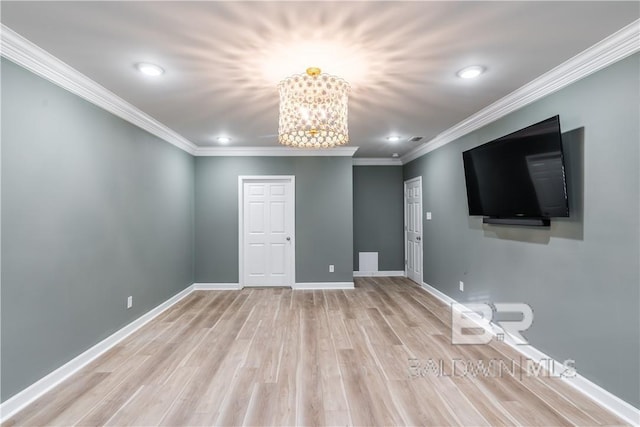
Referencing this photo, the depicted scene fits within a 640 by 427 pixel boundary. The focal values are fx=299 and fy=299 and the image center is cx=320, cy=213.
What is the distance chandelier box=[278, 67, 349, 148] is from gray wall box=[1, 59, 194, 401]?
1.74 m

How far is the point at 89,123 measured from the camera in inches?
104

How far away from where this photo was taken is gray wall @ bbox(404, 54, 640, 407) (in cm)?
187

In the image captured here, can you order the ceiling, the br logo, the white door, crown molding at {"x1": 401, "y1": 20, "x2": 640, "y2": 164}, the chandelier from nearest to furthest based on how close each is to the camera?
the ceiling < crown molding at {"x1": 401, "y1": 20, "x2": 640, "y2": 164} < the chandelier < the br logo < the white door

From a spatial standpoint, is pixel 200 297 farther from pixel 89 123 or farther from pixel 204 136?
pixel 89 123

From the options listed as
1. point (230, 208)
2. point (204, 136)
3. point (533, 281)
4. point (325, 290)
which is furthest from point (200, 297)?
point (533, 281)

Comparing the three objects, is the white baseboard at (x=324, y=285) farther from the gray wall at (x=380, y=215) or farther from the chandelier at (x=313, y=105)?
the chandelier at (x=313, y=105)

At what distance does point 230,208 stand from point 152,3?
12.1 feet

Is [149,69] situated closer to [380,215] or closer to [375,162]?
[375,162]

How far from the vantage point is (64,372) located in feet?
Result: 7.66

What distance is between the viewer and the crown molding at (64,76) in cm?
188

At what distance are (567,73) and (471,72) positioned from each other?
2.23 ft

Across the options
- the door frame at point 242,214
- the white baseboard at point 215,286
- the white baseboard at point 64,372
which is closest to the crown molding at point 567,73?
the door frame at point 242,214

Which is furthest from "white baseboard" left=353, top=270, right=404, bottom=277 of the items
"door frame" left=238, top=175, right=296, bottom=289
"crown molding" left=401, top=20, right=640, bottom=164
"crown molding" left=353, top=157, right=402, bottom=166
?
"crown molding" left=401, top=20, right=640, bottom=164

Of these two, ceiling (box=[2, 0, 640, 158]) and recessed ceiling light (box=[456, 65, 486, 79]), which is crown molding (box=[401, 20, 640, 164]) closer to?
ceiling (box=[2, 0, 640, 158])
